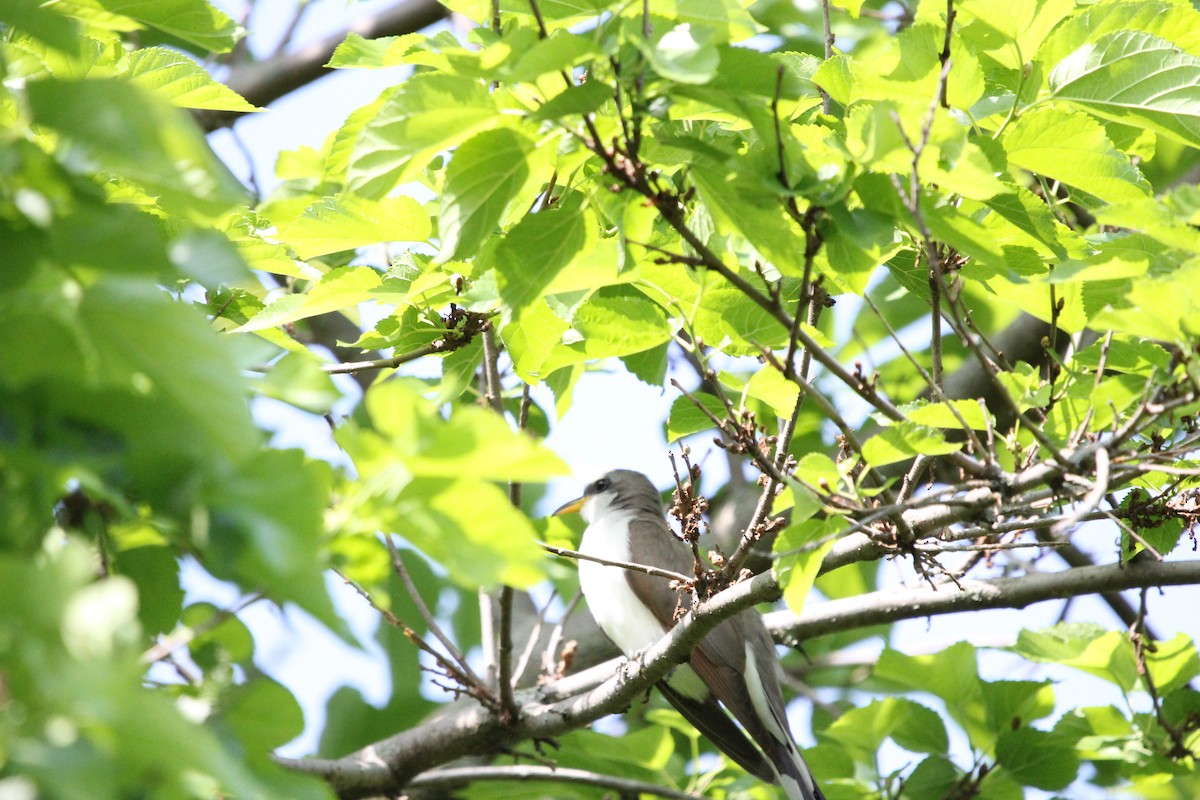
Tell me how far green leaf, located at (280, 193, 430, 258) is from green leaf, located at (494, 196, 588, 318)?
93cm

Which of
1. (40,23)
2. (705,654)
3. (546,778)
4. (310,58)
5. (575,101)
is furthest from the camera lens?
A: (310,58)

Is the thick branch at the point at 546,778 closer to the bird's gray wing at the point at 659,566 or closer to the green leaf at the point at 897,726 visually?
the green leaf at the point at 897,726

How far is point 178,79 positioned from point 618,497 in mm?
5094

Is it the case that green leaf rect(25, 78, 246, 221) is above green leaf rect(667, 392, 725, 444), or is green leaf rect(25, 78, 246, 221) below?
above

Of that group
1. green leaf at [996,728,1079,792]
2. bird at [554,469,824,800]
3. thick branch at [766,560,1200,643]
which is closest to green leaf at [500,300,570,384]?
thick branch at [766,560,1200,643]

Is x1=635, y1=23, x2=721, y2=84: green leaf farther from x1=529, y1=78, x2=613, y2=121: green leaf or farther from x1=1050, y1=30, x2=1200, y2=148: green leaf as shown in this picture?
x1=1050, y1=30, x2=1200, y2=148: green leaf

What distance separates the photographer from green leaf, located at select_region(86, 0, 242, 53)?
2.74 metres

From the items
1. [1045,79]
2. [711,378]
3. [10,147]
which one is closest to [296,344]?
[711,378]

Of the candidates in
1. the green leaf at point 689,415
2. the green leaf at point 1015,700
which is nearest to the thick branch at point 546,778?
the green leaf at point 1015,700

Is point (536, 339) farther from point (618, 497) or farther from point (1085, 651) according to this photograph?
point (618, 497)

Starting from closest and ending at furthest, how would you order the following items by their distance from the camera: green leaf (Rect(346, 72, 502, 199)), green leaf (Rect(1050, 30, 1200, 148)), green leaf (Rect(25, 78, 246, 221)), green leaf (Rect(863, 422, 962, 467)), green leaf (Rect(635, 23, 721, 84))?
green leaf (Rect(25, 78, 246, 221)) → green leaf (Rect(635, 23, 721, 84)) → green leaf (Rect(346, 72, 502, 199)) → green leaf (Rect(863, 422, 962, 467)) → green leaf (Rect(1050, 30, 1200, 148))

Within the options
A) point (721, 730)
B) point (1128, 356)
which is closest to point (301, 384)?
point (1128, 356)

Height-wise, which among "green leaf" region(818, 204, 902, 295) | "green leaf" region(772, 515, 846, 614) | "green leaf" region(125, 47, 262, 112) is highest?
"green leaf" region(818, 204, 902, 295)

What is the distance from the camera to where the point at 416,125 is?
7.41 feet
